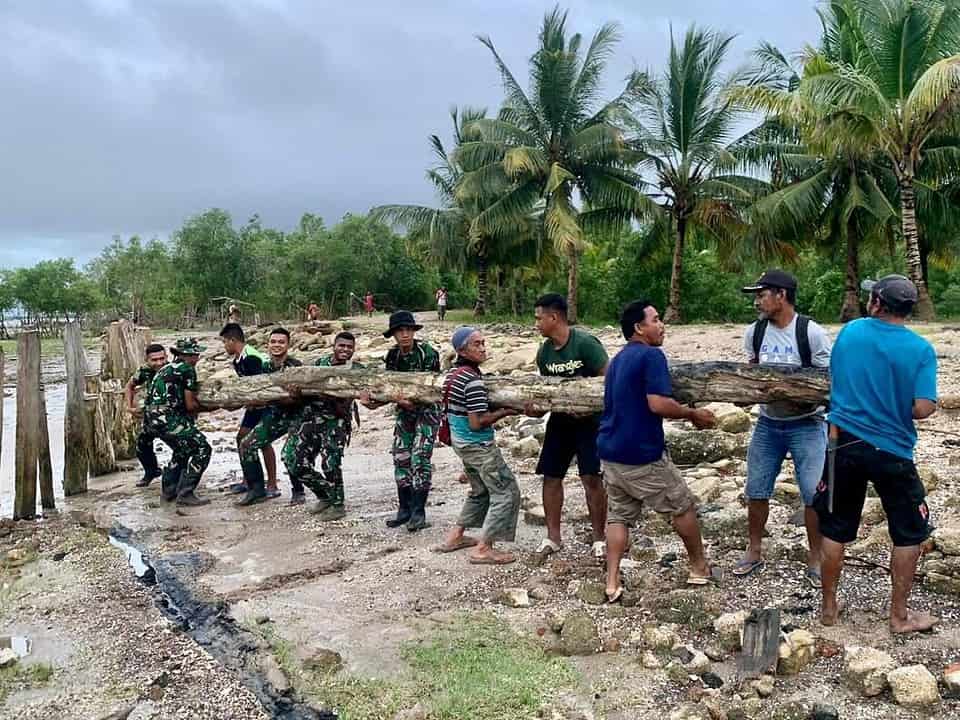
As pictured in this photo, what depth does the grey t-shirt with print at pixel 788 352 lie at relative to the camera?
4.61 meters

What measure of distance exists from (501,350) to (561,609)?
12591mm

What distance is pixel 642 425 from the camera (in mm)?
4480

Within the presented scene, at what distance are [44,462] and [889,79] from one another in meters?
16.7

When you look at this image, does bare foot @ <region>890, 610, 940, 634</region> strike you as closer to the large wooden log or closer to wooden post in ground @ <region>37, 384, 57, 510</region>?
the large wooden log

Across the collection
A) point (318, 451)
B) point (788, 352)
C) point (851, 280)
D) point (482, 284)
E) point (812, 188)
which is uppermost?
point (812, 188)

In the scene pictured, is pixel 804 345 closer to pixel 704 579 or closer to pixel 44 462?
pixel 704 579

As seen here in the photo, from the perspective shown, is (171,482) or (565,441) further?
(171,482)

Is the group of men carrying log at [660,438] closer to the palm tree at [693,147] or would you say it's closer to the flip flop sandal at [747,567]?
the flip flop sandal at [747,567]

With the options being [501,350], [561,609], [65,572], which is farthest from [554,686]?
[501,350]

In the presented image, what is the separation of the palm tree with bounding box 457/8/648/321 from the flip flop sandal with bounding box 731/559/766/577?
59.5 ft

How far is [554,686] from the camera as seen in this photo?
3.85 m

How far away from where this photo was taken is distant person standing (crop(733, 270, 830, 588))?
180 inches

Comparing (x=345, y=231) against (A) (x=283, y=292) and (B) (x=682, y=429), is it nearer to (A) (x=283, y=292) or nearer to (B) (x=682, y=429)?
(A) (x=283, y=292)

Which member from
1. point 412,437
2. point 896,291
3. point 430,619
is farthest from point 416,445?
point 896,291
